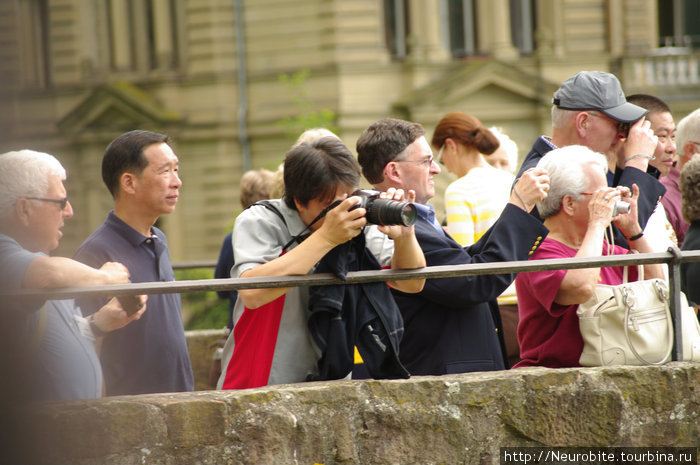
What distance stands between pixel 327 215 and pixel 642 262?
1.25 meters

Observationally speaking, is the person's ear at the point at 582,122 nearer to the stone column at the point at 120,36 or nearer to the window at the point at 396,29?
the window at the point at 396,29

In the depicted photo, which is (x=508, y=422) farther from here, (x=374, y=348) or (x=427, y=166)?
(x=427, y=166)

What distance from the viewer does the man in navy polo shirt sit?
444 cm

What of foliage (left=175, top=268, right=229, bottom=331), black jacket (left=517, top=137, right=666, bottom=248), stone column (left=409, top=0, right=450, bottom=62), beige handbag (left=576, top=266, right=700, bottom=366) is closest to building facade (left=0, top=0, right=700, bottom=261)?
stone column (left=409, top=0, right=450, bottom=62)

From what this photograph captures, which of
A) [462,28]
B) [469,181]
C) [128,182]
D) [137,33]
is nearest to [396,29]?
[462,28]

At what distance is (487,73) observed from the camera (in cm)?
2203

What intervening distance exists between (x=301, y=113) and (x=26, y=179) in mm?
18672

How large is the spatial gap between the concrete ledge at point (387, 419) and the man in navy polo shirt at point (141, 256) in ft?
3.28

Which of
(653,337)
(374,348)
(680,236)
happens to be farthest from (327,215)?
(680,236)

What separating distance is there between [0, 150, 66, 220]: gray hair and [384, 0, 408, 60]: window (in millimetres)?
19418

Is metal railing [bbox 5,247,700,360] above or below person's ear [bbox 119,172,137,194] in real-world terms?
below

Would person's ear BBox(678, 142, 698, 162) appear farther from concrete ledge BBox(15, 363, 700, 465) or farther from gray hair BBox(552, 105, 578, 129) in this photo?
concrete ledge BBox(15, 363, 700, 465)

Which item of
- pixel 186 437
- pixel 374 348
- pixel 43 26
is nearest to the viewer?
pixel 186 437

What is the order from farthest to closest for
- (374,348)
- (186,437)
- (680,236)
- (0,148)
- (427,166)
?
1. (680,236)
2. (427,166)
3. (374,348)
4. (186,437)
5. (0,148)
